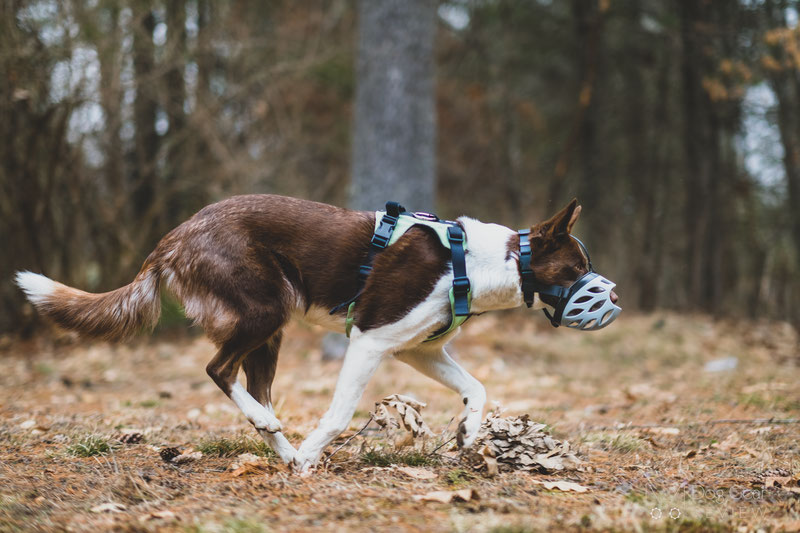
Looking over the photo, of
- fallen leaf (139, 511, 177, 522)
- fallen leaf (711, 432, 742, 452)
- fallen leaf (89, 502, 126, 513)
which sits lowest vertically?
fallen leaf (711, 432, 742, 452)

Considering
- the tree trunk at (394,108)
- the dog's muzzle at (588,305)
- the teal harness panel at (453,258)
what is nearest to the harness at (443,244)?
the teal harness panel at (453,258)

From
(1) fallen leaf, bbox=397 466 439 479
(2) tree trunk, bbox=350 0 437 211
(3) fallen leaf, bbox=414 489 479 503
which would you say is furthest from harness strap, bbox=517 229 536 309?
(2) tree trunk, bbox=350 0 437 211

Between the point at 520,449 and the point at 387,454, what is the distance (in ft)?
2.23

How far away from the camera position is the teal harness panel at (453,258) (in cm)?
336

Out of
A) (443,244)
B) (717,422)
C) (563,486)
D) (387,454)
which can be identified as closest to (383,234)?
(443,244)

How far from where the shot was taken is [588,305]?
3.44 m

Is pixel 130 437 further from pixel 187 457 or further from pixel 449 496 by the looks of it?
pixel 449 496

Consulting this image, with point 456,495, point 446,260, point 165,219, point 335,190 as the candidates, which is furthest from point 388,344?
point 335,190

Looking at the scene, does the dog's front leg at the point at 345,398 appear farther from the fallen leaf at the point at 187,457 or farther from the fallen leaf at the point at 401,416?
the fallen leaf at the point at 187,457

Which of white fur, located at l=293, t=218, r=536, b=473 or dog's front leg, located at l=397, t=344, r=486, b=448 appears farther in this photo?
dog's front leg, located at l=397, t=344, r=486, b=448

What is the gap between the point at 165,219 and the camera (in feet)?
33.5

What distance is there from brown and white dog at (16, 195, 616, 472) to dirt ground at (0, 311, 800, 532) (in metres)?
0.40

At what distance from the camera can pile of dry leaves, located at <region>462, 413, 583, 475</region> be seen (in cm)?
330

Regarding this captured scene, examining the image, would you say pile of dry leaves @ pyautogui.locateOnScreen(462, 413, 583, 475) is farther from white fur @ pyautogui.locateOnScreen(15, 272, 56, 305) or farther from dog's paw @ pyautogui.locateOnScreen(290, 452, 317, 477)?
white fur @ pyautogui.locateOnScreen(15, 272, 56, 305)
